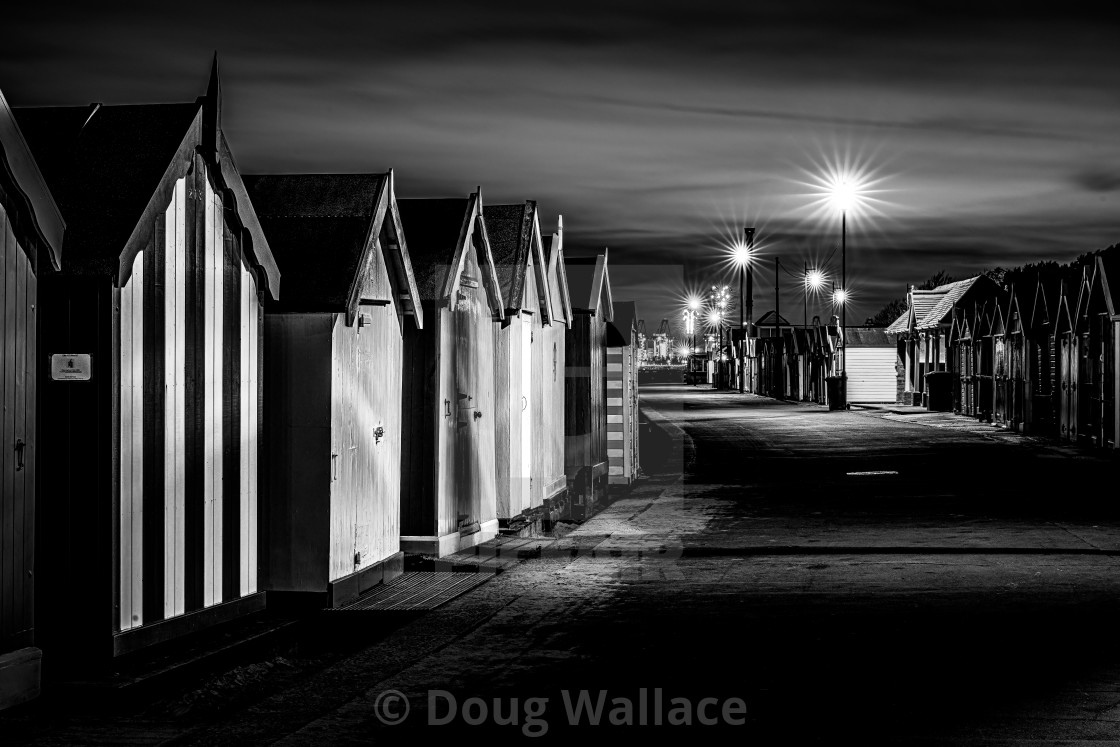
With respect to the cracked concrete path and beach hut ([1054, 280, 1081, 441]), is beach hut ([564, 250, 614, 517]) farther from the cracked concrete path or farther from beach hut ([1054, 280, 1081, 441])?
beach hut ([1054, 280, 1081, 441])

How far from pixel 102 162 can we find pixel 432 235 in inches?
196

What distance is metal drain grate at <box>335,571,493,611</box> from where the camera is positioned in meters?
9.73

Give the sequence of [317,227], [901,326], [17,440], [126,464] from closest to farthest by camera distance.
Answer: [17,440] → [126,464] → [317,227] → [901,326]

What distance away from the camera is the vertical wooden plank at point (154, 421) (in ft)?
23.7

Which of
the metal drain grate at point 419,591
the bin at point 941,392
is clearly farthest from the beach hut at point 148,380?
the bin at point 941,392

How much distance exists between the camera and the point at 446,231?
12125 millimetres

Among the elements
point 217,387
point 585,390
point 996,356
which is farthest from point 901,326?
point 217,387

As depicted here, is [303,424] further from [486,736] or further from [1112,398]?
[1112,398]

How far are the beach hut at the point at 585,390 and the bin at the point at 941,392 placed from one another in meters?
30.3

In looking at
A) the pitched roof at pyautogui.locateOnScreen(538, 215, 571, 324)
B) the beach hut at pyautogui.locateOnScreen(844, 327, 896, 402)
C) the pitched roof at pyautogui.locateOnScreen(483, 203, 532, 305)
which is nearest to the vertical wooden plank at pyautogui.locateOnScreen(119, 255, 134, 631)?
the pitched roof at pyautogui.locateOnScreen(483, 203, 532, 305)

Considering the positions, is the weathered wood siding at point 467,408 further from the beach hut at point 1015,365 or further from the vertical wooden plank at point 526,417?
the beach hut at point 1015,365

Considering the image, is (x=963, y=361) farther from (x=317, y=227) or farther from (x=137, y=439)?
(x=137, y=439)

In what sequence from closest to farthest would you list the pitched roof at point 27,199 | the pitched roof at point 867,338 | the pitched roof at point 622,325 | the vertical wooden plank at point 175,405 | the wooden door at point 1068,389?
the pitched roof at point 27,199
the vertical wooden plank at point 175,405
the pitched roof at point 622,325
the wooden door at point 1068,389
the pitched roof at point 867,338

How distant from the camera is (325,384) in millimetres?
9289
